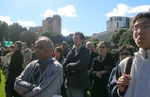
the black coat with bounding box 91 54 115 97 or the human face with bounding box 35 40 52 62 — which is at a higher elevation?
the human face with bounding box 35 40 52 62

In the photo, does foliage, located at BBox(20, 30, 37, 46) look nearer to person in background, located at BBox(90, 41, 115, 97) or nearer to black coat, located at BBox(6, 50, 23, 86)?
black coat, located at BBox(6, 50, 23, 86)

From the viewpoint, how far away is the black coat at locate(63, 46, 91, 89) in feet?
17.5

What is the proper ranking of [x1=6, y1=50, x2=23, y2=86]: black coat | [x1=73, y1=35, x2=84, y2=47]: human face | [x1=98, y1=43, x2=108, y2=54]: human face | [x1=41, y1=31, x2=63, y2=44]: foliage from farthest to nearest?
[x1=41, y1=31, x2=63, y2=44]: foliage < [x1=6, y1=50, x2=23, y2=86]: black coat < [x1=98, y1=43, x2=108, y2=54]: human face < [x1=73, y1=35, x2=84, y2=47]: human face

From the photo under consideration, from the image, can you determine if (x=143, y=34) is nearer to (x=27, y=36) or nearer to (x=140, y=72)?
(x=140, y=72)

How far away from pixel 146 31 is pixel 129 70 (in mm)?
389

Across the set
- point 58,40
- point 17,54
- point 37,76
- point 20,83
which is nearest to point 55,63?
point 37,76

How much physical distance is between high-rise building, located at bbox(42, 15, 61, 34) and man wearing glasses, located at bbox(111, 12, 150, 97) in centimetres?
14562

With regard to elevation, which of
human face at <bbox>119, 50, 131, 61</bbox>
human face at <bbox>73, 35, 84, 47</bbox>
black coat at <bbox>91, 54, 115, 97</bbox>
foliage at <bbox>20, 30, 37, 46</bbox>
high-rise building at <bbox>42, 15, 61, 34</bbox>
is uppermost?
high-rise building at <bbox>42, 15, 61, 34</bbox>

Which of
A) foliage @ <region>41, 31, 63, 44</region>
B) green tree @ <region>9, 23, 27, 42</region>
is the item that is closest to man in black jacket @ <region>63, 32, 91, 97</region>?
green tree @ <region>9, 23, 27, 42</region>

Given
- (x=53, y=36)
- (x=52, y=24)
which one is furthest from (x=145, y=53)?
(x=52, y=24)

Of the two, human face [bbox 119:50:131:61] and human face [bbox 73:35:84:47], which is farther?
human face [bbox 73:35:84:47]

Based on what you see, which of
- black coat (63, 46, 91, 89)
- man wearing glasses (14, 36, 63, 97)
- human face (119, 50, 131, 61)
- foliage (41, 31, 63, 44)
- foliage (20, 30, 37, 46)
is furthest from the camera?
foliage (41, 31, 63, 44)

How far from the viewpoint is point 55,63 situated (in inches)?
138

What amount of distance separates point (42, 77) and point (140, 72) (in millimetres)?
1686
